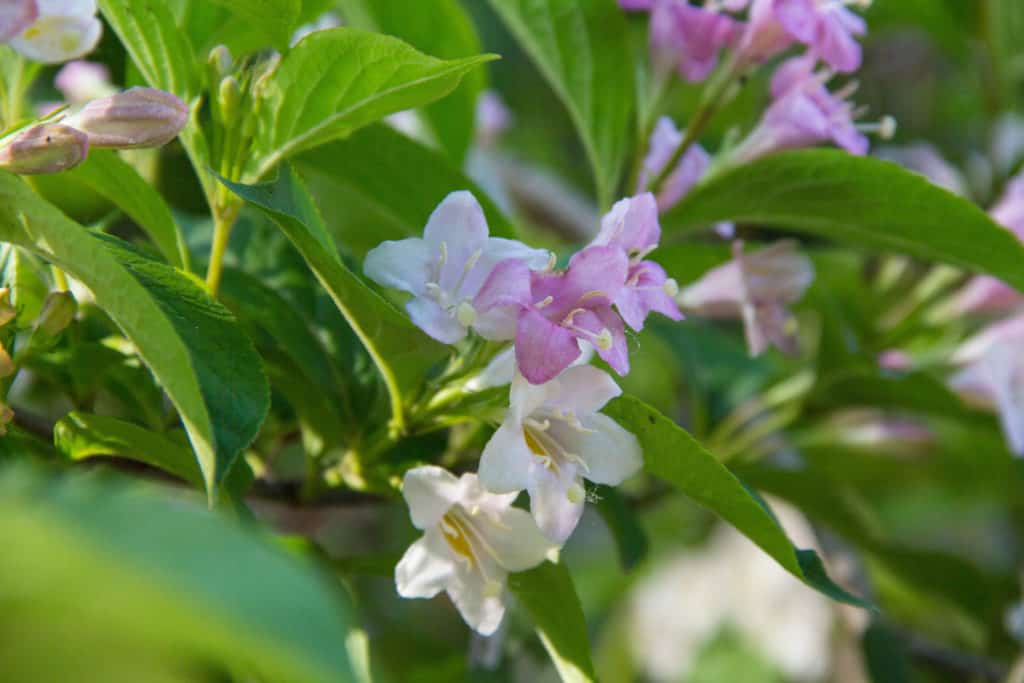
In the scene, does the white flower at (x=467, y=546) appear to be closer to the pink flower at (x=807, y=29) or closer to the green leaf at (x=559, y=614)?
the green leaf at (x=559, y=614)

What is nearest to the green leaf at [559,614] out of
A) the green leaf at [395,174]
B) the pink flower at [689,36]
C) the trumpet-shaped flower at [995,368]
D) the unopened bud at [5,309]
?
the green leaf at [395,174]

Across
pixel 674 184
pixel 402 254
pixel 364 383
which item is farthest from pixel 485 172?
pixel 402 254

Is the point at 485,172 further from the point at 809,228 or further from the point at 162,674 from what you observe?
the point at 162,674

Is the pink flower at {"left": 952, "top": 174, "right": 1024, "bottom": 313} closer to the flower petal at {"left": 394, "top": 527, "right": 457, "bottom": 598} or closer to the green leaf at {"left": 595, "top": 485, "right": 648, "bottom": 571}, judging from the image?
the green leaf at {"left": 595, "top": 485, "right": 648, "bottom": 571}

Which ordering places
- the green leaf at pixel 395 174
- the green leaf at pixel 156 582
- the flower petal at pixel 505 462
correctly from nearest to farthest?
the green leaf at pixel 156 582, the flower petal at pixel 505 462, the green leaf at pixel 395 174

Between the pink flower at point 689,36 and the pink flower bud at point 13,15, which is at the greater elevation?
the pink flower bud at point 13,15

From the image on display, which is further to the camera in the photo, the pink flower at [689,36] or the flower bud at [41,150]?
the pink flower at [689,36]

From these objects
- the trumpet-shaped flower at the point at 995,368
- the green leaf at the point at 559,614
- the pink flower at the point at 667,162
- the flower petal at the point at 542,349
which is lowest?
the trumpet-shaped flower at the point at 995,368
